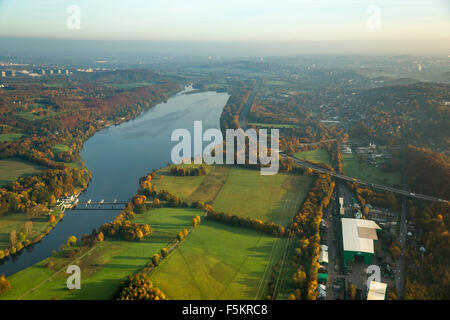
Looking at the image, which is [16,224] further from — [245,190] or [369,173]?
[369,173]

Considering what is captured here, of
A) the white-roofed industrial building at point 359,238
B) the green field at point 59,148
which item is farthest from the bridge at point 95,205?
the white-roofed industrial building at point 359,238

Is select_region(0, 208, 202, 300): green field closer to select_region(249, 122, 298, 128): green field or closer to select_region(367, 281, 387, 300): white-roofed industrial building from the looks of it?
select_region(367, 281, 387, 300): white-roofed industrial building

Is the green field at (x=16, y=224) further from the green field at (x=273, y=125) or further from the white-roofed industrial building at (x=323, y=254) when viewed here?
the green field at (x=273, y=125)

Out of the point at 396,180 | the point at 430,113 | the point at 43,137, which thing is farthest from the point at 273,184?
the point at 43,137

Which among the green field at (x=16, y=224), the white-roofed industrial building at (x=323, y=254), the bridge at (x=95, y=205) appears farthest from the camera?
the bridge at (x=95, y=205)

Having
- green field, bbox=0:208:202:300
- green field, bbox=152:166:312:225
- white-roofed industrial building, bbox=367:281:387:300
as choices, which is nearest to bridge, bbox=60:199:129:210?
green field, bbox=152:166:312:225

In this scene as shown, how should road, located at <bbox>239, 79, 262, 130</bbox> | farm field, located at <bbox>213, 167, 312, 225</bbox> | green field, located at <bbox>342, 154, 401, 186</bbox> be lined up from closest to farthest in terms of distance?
1. farm field, located at <bbox>213, 167, 312, 225</bbox>
2. green field, located at <bbox>342, 154, 401, 186</bbox>
3. road, located at <bbox>239, 79, 262, 130</bbox>
